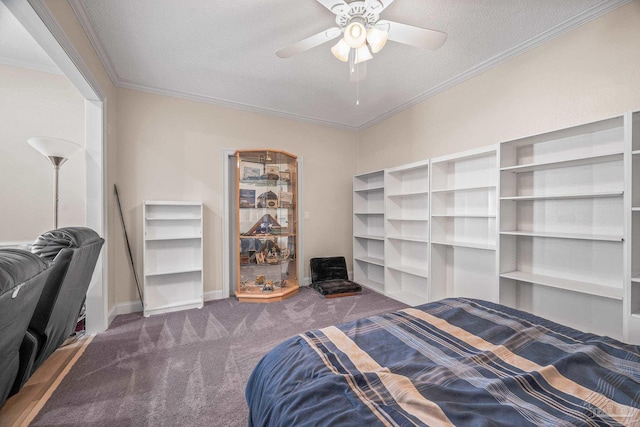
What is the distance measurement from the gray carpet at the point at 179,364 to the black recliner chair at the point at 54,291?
403mm

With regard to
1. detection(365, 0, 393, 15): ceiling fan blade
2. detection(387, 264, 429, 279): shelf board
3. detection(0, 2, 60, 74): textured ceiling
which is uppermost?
detection(0, 2, 60, 74): textured ceiling

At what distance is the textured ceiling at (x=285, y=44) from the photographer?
1984mm

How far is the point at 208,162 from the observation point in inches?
138

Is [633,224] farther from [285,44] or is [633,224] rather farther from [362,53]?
[285,44]

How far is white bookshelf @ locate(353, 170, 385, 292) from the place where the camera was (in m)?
4.12

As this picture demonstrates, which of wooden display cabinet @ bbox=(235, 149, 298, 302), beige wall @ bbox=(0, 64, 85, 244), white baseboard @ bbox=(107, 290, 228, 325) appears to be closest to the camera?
beige wall @ bbox=(0, 64, 85, 244)

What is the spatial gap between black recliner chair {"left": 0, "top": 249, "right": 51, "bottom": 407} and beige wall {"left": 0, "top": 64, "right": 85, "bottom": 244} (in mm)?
2297

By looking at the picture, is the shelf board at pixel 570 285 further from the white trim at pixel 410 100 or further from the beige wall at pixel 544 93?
the white trim at pixel 410 100

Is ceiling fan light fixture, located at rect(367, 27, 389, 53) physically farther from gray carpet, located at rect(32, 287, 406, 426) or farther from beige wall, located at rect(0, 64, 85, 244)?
beige wall, located at rect(0, 64, 85, 244)

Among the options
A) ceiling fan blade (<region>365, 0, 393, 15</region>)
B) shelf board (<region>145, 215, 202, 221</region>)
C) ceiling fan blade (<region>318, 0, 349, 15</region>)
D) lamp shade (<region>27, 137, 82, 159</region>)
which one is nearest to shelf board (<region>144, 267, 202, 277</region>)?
shelf board (<region>145, 215, 202, 221</region>)

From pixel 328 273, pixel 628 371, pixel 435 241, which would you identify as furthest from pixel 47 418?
pixel 435 241

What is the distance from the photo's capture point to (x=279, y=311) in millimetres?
3104

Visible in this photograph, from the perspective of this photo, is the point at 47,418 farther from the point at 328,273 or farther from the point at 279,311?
the point at 328,273

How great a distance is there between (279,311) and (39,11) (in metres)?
3.07
